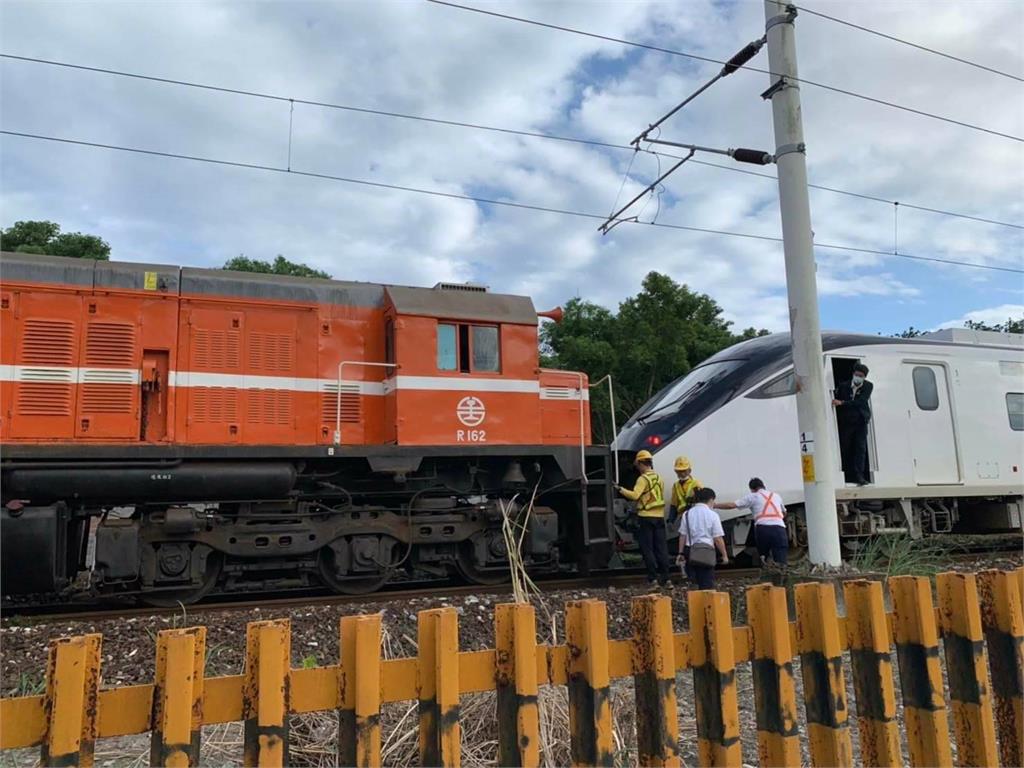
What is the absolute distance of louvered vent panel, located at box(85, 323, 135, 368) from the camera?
22.9 ft

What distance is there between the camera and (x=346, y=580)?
759 cm

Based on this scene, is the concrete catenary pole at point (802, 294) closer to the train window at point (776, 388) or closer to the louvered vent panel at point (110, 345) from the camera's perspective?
the train window at point (776, 388)

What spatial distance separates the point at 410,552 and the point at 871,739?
5629mm

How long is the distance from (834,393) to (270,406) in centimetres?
739

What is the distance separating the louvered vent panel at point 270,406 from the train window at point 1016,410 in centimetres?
1084

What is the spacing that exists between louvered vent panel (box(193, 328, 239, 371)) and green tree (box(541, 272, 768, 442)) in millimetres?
17266

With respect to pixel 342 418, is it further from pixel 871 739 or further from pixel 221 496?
pixel 871 739

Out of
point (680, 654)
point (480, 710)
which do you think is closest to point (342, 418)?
point (480, 710)

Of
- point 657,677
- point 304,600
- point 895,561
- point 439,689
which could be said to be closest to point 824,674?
point 657,677

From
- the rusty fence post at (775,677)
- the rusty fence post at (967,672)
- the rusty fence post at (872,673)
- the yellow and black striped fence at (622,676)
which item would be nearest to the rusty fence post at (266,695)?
the yellow and black striped fence at (622,676)

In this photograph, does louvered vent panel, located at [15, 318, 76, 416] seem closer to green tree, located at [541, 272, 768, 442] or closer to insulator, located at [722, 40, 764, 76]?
insulator, located at [722, 40, 764, 76]

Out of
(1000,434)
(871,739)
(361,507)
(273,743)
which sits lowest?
(871,739)

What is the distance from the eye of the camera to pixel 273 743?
6.42 feet

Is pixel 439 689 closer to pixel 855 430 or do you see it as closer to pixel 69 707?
pixel 69 707
